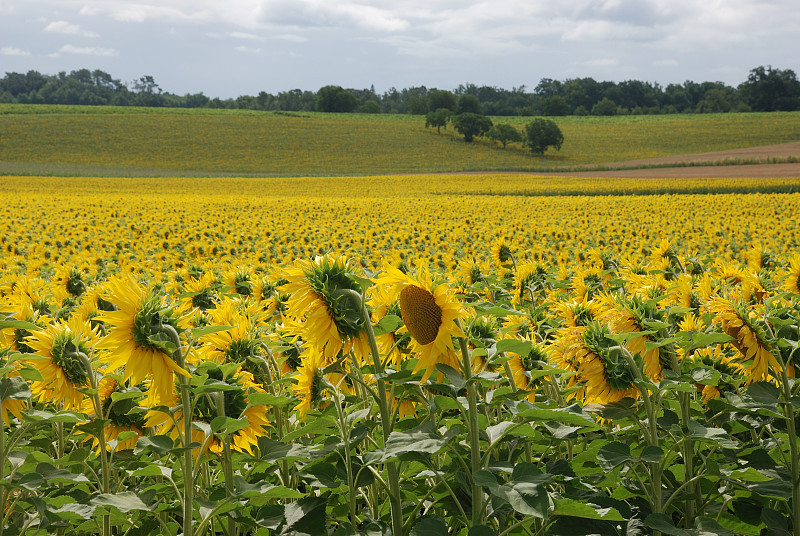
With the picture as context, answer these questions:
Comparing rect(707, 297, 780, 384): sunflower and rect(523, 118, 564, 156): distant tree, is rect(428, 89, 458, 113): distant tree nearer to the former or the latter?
rect(523, 118, 564, 156): distant tree

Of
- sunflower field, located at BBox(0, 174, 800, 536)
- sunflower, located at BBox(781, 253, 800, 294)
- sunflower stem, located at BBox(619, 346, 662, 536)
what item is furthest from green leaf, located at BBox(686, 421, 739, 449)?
sunflower, located at BBox(781, 253, 800, 294)

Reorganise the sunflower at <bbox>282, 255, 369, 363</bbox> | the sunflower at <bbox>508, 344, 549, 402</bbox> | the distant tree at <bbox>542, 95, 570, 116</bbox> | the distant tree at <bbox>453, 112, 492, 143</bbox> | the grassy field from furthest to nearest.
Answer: the distant tree at <bbox>542, 95, 570, 116</bbox> < the distant tree at <bbox>453, 112, 492, 143</bbox> < the grassy field < the sunflower at <bbox>508, 344, 549, 402</bbox> < the sunflower at <bbox>282, 255, 369, 363</bbox>

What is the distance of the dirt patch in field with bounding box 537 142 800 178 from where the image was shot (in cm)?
4303

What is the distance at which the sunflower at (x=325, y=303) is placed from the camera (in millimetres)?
2008

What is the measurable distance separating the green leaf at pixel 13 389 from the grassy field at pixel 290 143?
2251 inches

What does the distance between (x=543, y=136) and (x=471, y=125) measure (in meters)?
9.88

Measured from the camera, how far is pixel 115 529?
296 cm

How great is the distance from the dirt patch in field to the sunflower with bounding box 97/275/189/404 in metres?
43.7

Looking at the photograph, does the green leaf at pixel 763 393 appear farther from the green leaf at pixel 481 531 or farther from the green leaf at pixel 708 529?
the green leaf at pixel 481 531

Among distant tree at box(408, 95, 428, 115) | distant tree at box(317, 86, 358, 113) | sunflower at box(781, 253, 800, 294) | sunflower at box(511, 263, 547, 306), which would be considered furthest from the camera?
distant tree at box(408, 95, 428, 115)

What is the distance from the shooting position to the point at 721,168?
5038 centimetres

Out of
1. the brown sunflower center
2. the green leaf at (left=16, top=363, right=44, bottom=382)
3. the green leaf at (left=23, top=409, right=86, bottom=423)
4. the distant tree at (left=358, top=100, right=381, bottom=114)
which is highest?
the distant tree at (left=358, top=100, right=381, bottom=114)

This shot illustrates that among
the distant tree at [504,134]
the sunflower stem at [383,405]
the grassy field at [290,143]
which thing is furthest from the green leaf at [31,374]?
the distant tree at [504,134]

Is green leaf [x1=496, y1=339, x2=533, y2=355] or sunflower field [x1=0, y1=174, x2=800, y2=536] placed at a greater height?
green leaf [x1=496, y1=339, x2=533, y2=355]
